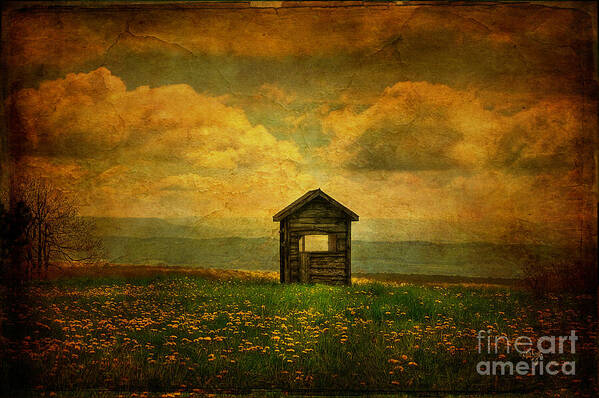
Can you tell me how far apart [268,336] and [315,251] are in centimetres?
127

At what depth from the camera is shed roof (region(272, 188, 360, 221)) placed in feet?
19.2

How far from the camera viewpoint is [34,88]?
596cm

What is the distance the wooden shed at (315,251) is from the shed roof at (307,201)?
3 centimetres

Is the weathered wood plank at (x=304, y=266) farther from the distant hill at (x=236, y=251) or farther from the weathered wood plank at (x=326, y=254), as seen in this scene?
the distant hill at (x=236, y=251)

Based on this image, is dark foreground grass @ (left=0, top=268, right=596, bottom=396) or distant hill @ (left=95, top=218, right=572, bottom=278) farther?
distant hill @ (left=95, top=218, right=572, bottom=278)

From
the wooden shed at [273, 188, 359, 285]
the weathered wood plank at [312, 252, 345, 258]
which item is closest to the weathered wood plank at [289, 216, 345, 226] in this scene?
the wooden shed at [273, 188, 359, 285]

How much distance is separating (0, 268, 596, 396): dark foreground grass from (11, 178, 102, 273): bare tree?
A: 12.5 inches

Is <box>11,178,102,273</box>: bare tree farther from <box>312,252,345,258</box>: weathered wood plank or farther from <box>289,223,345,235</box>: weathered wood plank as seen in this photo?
<box>312,252,345,258</box>: weathered wood plank

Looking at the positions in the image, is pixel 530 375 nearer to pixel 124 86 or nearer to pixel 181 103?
pixel 181 103

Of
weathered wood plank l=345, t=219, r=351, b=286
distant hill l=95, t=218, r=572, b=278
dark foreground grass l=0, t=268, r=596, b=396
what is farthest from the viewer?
weathered wood plank l=345, t=219, r=351, b=286

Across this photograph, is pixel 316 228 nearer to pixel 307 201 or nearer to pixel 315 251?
pixel 315 251

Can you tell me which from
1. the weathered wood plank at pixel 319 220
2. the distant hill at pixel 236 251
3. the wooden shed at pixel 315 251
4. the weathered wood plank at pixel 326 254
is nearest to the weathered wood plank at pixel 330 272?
the wooden shed at pixel 315 251

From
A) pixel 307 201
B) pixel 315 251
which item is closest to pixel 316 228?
pixel 315 251

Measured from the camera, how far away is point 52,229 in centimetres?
585
